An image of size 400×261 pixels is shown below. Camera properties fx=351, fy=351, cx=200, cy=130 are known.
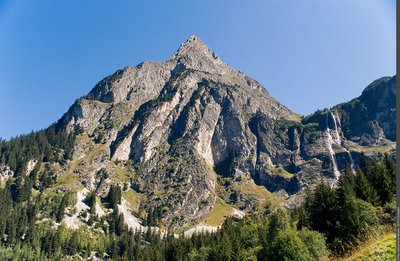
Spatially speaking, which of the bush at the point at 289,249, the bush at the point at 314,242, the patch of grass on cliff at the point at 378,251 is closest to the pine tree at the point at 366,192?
the bush at the point at 314,242

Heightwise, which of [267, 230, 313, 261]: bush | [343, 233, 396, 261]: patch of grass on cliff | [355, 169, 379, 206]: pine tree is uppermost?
[355, 169, 379, 206]: pine tree

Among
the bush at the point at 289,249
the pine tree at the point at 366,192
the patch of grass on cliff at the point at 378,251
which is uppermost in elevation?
the pine tree at the point at 366,192

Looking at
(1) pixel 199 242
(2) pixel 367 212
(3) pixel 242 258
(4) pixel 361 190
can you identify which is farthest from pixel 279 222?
(1) pixel 199 242

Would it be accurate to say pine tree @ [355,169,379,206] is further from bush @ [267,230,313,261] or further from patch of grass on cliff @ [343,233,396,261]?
patch of grass on cliff @ [343,233,396,261]

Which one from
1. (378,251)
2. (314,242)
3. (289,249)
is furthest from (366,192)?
(378,251)

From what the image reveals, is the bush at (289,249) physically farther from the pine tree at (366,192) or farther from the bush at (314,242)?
the pine tree at (366,192)

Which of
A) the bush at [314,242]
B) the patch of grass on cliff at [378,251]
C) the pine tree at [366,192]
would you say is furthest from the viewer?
the pine tree at [366,192]

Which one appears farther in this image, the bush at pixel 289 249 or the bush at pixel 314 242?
the bush at pixel 314 242

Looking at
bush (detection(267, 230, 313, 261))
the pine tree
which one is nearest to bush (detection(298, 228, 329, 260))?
bush (detection(267, 230, 313, 261))

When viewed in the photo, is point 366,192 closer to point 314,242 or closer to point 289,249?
point 314,242

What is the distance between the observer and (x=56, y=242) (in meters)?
192

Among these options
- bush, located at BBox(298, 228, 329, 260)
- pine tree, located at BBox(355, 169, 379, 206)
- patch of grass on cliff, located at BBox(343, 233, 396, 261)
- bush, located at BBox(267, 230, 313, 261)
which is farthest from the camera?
pine tree, located at BBox(355, 169, 379, 206)

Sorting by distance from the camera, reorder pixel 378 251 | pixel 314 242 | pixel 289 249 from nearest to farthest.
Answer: pixel 378 251, pixel 289 249, pixel 314 242

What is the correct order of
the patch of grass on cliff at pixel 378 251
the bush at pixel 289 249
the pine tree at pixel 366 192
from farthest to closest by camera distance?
the pine tree at pixel 366 192
the bush at pixel 289 249
the patch of grass on cliff at pixel 378 251
